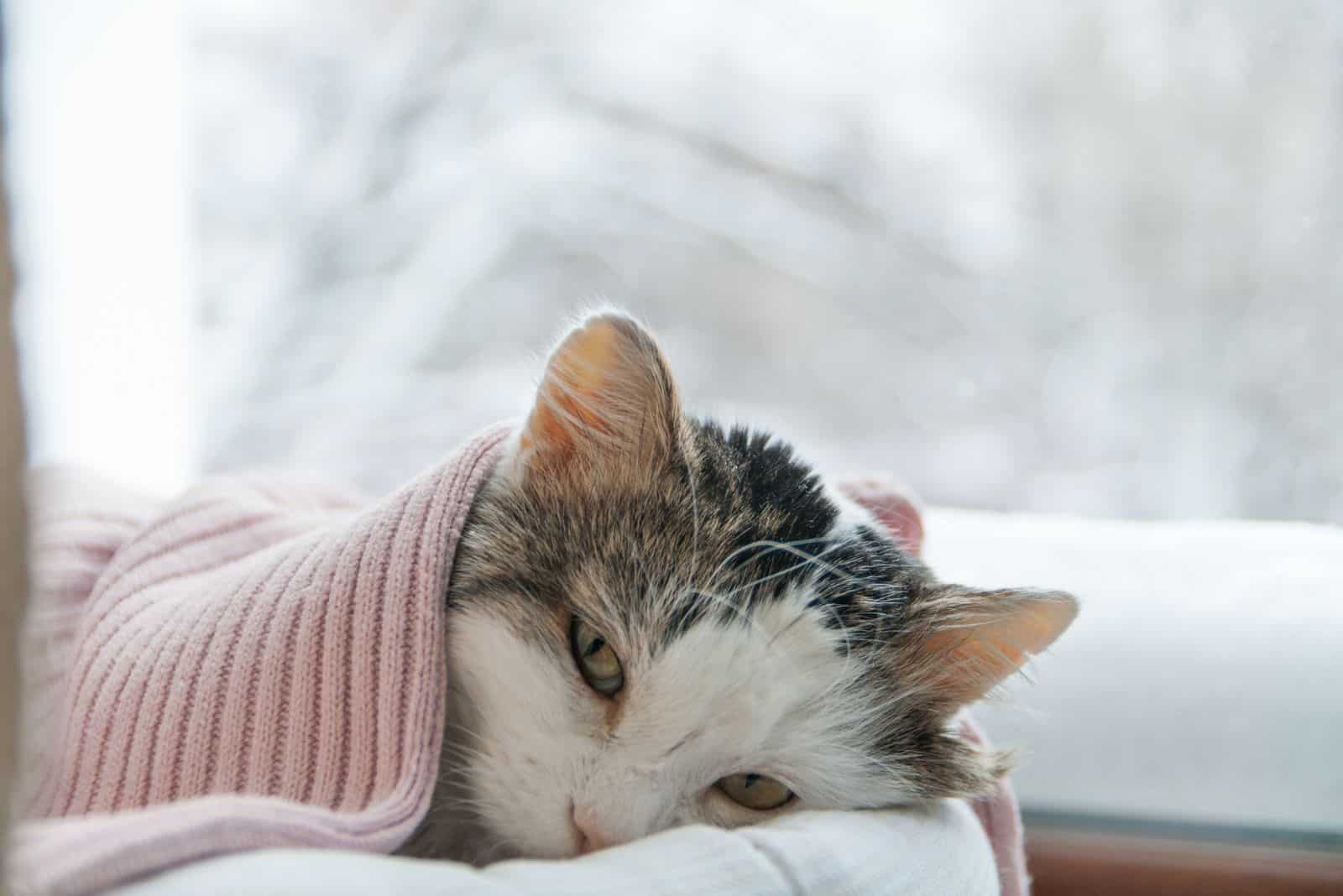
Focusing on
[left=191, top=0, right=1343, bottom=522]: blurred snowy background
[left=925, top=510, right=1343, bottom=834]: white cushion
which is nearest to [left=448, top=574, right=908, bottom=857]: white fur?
[left=925, top=510, right=1343, bottom=834]: white cushion

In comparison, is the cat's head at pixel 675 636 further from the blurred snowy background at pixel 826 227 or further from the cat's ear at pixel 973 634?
the blurred snowy background at pixel 826 227

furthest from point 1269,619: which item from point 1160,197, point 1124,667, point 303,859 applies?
point 303,859

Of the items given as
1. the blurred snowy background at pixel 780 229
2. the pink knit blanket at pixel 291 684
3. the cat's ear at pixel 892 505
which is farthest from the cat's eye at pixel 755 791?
the blurred snowy background at pixel 780 229

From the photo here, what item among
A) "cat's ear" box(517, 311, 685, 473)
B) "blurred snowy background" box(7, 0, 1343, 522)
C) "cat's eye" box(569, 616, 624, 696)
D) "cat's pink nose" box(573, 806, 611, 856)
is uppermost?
"blurred snowy background" box(7, 0, 1343, 522)

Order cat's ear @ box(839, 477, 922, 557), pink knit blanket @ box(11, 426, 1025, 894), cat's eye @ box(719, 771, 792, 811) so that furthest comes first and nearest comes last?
cat's ear @ box(839, 477, 922, 557) → cat's eye @ box(719, 771, 792, 811) → pink knit blanket @ box(11, 426, 1025, 894)

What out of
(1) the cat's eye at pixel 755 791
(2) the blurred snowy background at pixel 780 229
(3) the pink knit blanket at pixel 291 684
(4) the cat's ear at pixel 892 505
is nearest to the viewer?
(3) the pink knit blanket at pixel 291 684

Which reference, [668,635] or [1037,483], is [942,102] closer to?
[1037,483]

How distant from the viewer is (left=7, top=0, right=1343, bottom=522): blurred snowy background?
5.64ft

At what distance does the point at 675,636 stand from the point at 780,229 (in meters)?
1.29

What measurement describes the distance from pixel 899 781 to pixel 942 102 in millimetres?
1330

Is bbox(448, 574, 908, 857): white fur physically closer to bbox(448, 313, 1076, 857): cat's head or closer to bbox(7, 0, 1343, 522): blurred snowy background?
bbox(448, 313, 1076, 857): cat's head

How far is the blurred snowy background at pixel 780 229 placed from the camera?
1.72 meters

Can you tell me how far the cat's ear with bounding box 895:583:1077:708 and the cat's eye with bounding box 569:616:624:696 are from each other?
251 mm

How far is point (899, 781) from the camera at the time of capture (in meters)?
0.89
